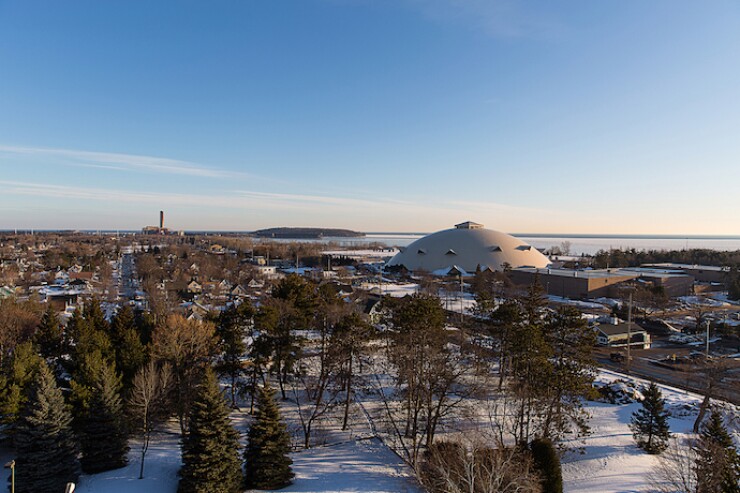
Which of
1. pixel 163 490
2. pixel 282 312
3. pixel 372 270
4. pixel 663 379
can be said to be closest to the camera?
pixel 163 490

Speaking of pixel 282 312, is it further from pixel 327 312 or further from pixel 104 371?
pixel 104 371

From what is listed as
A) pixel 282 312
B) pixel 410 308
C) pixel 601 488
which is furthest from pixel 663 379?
pixel 282 312

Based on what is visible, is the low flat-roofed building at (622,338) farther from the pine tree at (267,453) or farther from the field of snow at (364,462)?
the pine tree at (267,453)

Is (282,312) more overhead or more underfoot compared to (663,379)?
more overhead

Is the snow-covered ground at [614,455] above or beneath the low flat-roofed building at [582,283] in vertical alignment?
beneath

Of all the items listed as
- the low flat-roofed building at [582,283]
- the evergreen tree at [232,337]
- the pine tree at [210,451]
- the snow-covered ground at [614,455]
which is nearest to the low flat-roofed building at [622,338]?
the snow-covered ground at [614,455]

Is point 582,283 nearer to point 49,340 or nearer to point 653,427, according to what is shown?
point 653,427

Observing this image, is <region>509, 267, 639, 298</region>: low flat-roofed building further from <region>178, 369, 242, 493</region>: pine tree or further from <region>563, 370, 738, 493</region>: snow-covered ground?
<region>178, 369, 242, 493</region>: pine tree
